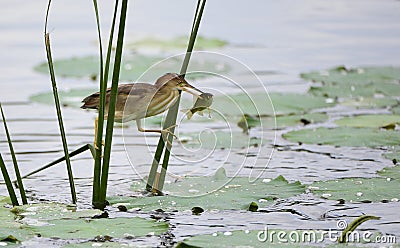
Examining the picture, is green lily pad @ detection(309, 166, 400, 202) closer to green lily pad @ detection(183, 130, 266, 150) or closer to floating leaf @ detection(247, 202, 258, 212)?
floating leaf @ detection(247, 202, 258, 212)

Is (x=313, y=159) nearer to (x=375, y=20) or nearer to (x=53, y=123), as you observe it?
(x=53, y=123)

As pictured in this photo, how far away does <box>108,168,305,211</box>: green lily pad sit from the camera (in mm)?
3386

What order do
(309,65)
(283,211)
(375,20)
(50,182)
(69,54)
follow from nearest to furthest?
(283,211)
(50,182)
(309,65)
(69,54)
(375,20)

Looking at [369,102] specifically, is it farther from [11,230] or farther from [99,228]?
[11,230]

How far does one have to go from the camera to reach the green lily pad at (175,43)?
797cm

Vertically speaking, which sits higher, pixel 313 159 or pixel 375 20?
pixel 375 20

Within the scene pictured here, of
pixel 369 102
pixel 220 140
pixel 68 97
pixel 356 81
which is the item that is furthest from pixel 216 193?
pixel 356 81

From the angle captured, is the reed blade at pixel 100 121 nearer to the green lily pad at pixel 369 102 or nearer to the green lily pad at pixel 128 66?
the green lily pad at pixel 369 102

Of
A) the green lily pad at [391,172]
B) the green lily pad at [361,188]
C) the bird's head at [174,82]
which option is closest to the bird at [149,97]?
the bird's head at [174,82]

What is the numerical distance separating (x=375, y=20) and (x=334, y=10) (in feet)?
2.28

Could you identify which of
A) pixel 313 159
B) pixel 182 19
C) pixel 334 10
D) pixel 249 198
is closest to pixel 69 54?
pixel 182 19

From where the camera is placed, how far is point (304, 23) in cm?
891

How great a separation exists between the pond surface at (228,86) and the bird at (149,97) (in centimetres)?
42

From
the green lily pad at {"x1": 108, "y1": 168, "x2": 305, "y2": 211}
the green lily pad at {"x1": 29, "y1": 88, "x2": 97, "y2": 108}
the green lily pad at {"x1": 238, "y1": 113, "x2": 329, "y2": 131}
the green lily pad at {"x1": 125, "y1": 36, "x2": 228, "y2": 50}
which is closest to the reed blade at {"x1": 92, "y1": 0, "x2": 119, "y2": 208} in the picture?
the green lily pad at {"x1": 108, "y1": 168, "x2": 305, "y2": 211}
